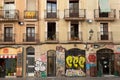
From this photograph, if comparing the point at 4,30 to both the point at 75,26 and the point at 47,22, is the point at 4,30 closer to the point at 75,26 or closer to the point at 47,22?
the point at 47,22

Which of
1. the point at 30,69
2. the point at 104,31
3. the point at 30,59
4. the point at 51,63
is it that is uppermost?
the point at 104,31

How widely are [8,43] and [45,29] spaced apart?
16.9 ft

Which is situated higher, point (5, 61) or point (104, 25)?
point (104, 25)

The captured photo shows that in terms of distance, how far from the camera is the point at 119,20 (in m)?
43.2

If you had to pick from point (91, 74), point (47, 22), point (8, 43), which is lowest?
point (91, 74)

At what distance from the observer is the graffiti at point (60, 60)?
42.5 metres

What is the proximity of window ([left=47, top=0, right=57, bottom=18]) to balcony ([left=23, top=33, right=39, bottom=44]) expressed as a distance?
10.5ft

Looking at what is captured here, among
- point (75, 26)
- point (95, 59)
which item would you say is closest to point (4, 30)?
point (75, 26)

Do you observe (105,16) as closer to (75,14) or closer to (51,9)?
(75,14)

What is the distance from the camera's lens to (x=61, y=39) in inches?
1690

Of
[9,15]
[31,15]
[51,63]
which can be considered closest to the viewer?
[51,63]

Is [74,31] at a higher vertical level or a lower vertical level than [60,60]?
higher

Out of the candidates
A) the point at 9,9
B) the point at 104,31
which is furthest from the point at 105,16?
the point at 9,9

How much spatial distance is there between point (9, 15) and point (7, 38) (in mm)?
3074
